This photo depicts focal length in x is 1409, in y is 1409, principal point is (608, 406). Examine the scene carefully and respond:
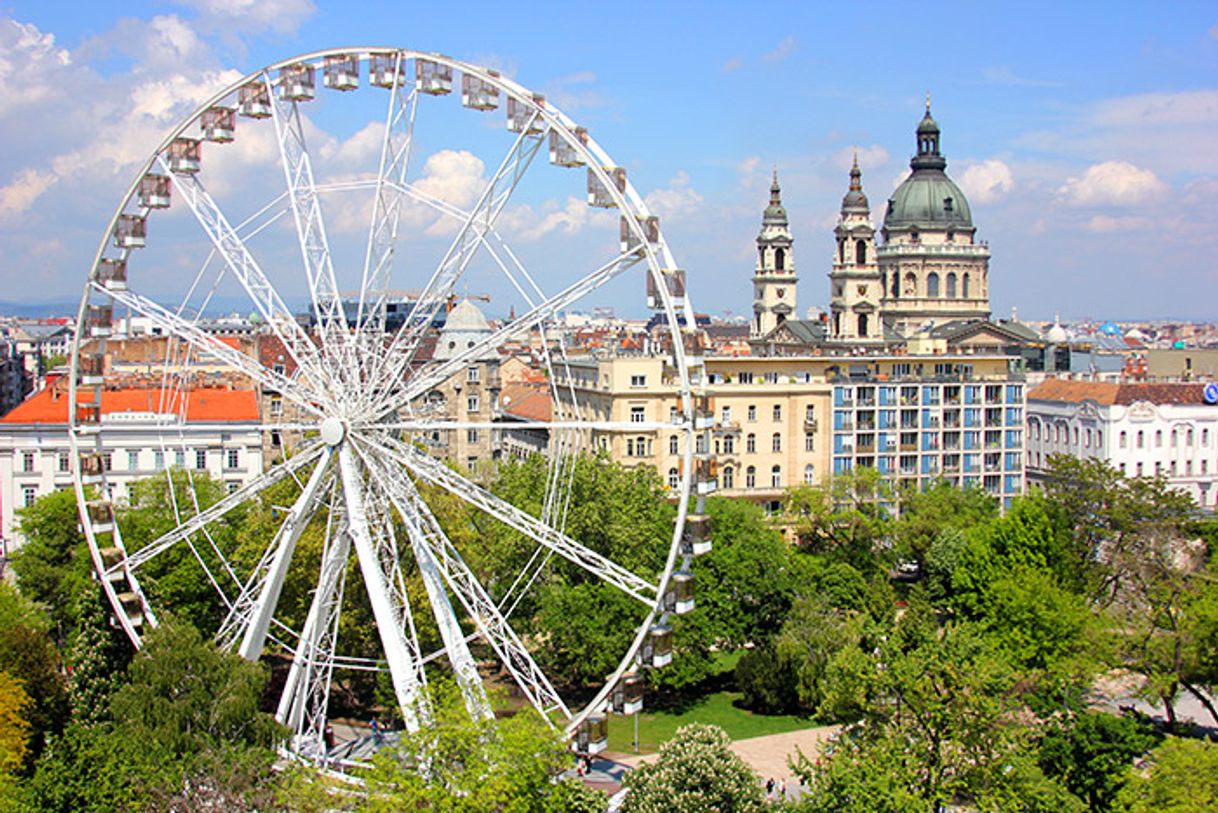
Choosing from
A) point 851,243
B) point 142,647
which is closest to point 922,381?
point 851,243

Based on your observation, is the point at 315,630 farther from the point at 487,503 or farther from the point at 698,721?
the point at 698,721

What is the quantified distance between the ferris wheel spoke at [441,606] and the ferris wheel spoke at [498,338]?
165cm

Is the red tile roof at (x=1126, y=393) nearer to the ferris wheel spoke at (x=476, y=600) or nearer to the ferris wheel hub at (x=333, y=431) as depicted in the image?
the ferris wheel spoke at (x=476, y=600)

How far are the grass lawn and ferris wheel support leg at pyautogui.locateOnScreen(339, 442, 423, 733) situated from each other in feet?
50.2

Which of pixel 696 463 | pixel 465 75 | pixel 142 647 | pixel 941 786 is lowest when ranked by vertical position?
pixel 941 786

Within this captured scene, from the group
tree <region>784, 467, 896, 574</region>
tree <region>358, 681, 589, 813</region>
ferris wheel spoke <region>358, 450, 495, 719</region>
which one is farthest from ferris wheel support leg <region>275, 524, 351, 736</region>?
tree <region>784, 467, 896, 574</region>

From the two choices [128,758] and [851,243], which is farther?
[851,243]

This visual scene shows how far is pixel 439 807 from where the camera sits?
109ft

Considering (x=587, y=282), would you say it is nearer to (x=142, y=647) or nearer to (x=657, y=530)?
(x=142, y=647)

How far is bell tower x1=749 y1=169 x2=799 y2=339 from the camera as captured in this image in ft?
387

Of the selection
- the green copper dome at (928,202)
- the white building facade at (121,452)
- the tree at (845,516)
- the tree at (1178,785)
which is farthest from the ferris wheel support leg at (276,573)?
the green copper dome at (928,202)

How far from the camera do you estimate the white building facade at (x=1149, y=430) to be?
10175 cm

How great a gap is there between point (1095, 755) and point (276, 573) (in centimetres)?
2462

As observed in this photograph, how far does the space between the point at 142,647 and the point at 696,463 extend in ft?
55.8
